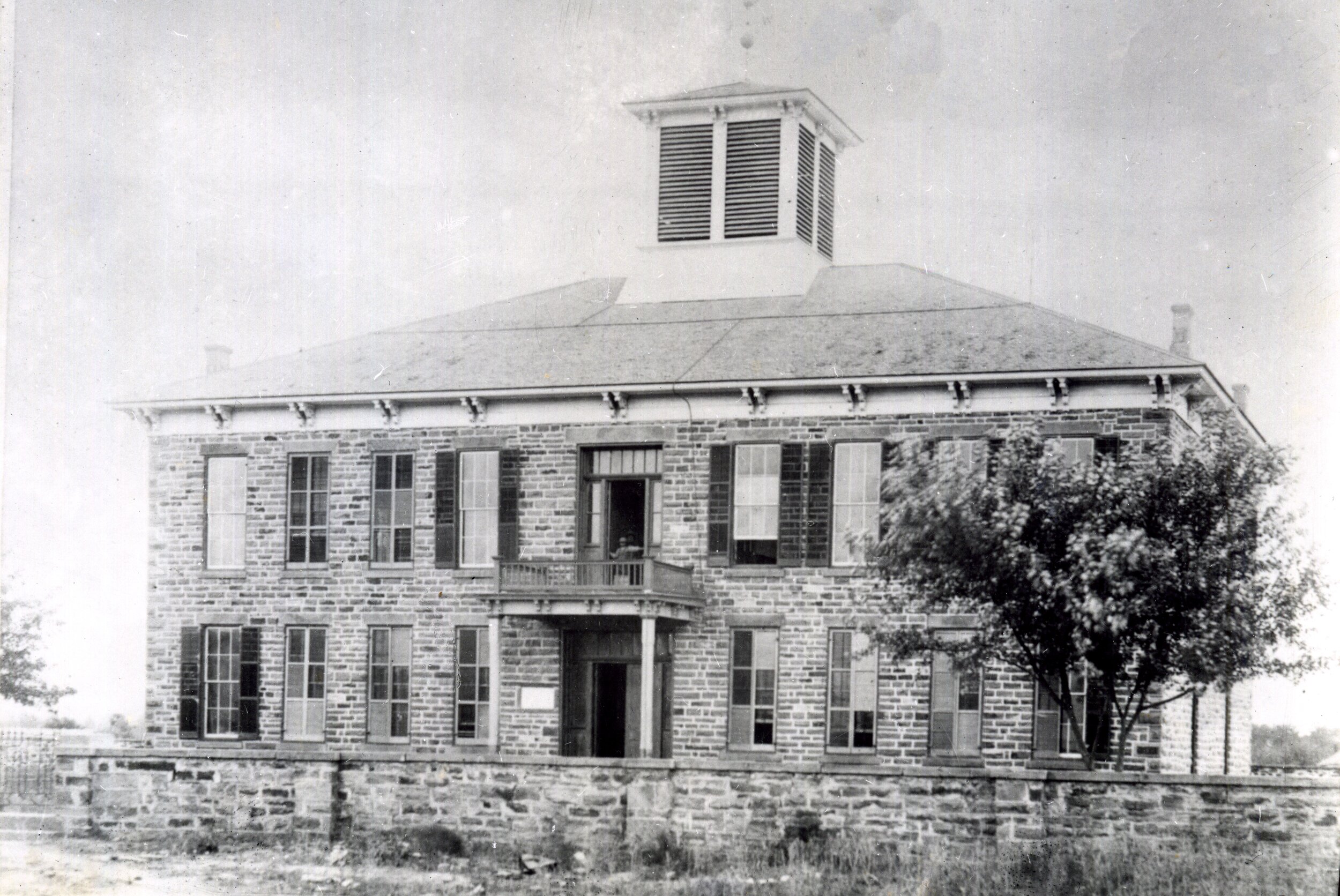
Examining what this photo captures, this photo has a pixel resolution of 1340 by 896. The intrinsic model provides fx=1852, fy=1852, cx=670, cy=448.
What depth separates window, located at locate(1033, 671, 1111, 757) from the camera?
83.5 feet

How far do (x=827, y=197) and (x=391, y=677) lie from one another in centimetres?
1083

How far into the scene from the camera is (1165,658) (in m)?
21.8

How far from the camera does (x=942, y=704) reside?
2642 centimetres

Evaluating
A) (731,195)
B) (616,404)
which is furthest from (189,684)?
(731,195)

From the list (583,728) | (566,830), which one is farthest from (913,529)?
(583,728)

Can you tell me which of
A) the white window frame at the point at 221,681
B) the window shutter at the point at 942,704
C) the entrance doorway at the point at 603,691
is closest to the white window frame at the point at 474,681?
the entrance doorway at the point at 603,691

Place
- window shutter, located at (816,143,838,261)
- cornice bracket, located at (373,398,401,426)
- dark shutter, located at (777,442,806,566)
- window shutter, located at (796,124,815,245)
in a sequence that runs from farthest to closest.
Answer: window shutter, located at (816,143,838,261), window shutter, located at (796,124,815,245), cornice bracket, located at (373,398,401,426), dark shutter, located at (777,442,806,566)

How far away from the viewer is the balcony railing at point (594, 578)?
26844 millimetres

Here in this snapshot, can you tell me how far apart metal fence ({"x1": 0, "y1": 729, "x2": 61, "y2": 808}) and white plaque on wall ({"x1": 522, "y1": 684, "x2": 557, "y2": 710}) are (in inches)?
272

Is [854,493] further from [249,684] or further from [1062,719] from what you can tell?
[249,684]

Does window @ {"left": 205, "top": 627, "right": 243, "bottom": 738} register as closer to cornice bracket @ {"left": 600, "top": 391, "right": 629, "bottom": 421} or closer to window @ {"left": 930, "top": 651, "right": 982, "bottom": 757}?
cornice bracket @ {"left": 600, "top": 391, "right": 629, "bottom": 421}

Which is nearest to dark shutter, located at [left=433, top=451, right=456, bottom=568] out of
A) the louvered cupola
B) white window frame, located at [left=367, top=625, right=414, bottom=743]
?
white window frame, located at [left=367, top=625, right=414, bottom=743]

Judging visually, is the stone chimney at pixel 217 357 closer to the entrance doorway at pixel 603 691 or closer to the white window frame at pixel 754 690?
the entrance doorway at pixel 603 691

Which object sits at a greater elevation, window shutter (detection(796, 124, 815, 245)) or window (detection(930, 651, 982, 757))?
window shutter (detection(796, 124, 815, 245))
